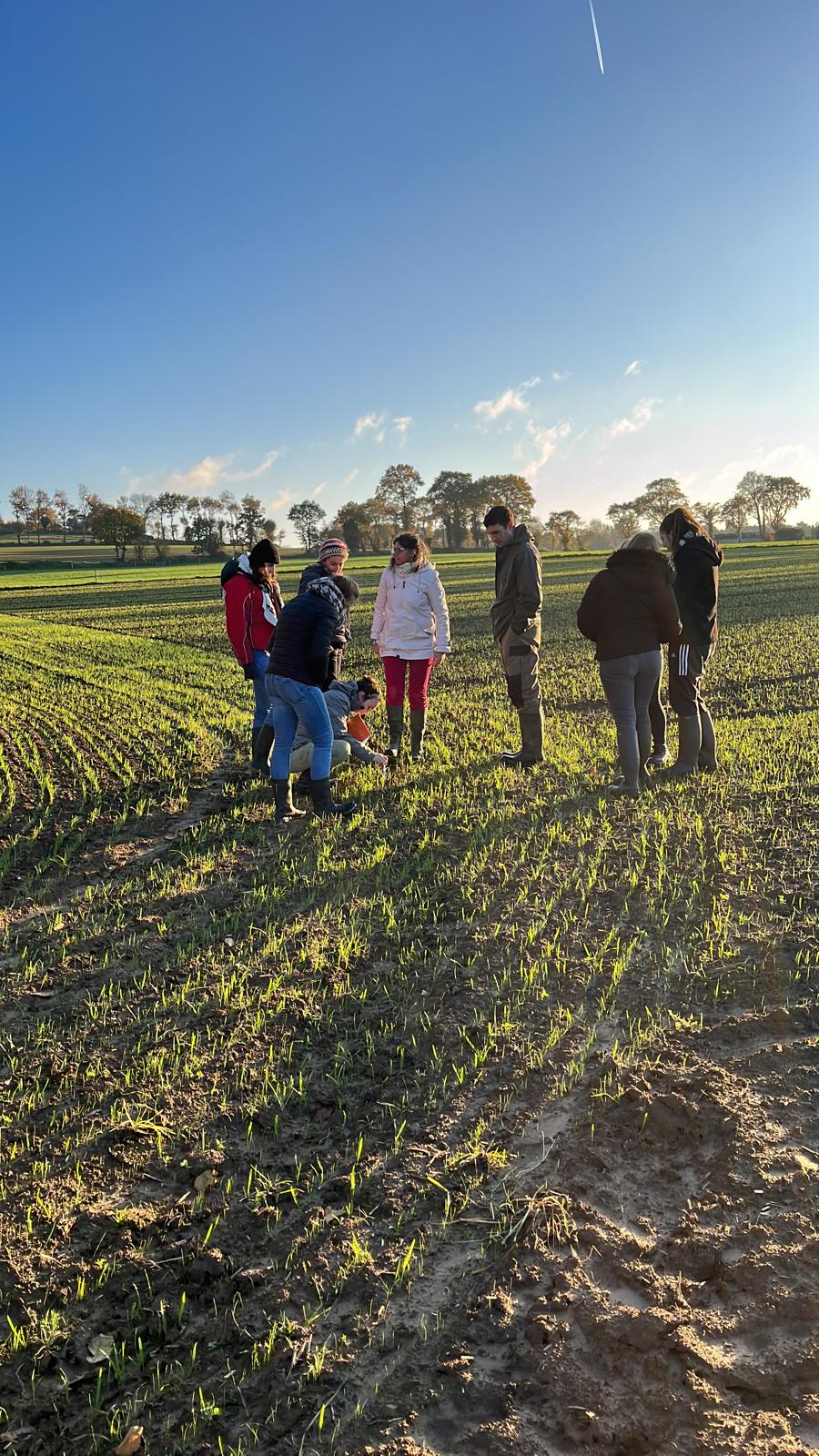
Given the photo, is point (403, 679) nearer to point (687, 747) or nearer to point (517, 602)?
point (517, 602)

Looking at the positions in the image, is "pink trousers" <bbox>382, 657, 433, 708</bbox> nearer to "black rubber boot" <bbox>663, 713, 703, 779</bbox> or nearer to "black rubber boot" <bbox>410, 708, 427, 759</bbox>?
"black rubber boot" <bbox>410, 708, 427, 759</bbox>

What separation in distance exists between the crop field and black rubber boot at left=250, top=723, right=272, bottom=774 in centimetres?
93

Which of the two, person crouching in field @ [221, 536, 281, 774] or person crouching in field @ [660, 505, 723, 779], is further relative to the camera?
person crouching in field @ [221, 536, 281, 774]

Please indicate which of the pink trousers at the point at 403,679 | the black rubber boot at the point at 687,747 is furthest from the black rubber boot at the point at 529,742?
the black rubber boot at the point at 687,747

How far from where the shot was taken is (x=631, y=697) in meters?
6.32

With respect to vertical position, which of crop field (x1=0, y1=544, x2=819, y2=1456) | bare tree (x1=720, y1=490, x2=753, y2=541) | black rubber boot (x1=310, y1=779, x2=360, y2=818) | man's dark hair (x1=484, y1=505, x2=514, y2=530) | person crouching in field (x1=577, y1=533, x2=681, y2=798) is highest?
bare tree (x1=720, y1=490, x2=753, y2=541)

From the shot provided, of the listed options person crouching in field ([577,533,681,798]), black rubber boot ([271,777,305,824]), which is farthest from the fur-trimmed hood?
black rubber boot ([271,777,305,824])

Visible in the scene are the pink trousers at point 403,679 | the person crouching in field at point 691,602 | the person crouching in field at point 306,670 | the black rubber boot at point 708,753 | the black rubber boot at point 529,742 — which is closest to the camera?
the person crouching in field at point 306,670

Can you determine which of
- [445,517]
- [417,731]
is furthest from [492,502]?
[417,731]

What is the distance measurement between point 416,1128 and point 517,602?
4.75m

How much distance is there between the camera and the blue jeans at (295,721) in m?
6.00

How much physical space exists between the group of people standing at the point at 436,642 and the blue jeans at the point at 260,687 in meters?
0.02

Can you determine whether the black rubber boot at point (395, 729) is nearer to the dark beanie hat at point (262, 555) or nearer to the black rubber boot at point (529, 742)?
the black rubber boot at point (529, 742)

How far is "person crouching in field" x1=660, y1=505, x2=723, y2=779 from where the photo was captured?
6.56 meters
